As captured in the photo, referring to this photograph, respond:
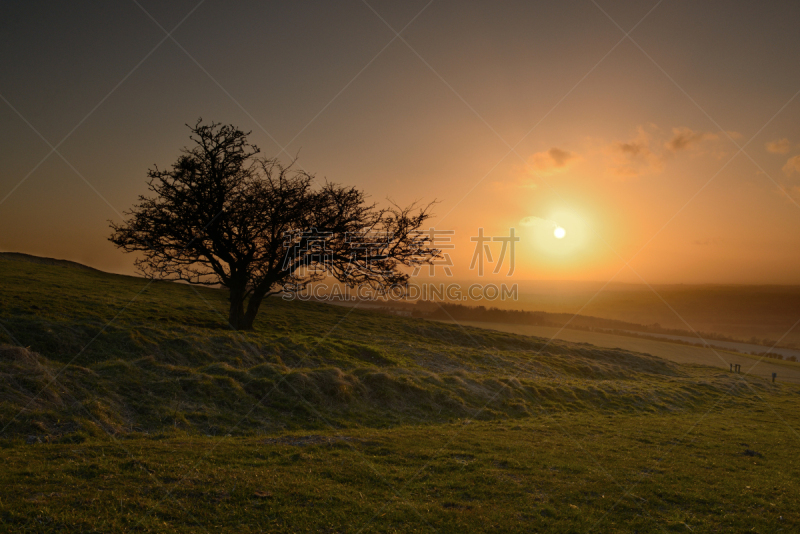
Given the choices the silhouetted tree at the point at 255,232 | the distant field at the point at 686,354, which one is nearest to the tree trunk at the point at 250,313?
the silhouetted tree at the point at 255,232

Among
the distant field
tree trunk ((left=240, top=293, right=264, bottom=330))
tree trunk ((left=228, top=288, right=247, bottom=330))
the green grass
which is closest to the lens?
the green grass

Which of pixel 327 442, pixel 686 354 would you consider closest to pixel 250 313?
pixel 327 442

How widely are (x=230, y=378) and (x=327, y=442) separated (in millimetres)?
6475

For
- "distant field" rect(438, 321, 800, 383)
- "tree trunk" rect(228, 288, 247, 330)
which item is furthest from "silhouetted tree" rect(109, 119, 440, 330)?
"distant field" rect(438, 321, 800, 383)

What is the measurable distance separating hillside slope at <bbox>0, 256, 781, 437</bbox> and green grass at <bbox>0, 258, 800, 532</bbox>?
0.10 metres

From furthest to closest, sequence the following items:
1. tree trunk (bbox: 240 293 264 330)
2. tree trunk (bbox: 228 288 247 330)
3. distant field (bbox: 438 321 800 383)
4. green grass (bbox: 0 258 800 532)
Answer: distant field (bbox: 438 321 800 383), tree trunk (bbox: 240 293 264 330), tree trunk (bbox: 228 288 247 330), green grass (bbox: 0 258 800 532)

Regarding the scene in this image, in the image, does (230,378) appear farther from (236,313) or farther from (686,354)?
(686,354)

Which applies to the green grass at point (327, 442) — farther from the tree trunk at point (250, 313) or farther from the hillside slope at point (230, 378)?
the tree trunk at point (250, 313)

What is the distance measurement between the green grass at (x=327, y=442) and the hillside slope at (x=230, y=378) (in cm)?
10

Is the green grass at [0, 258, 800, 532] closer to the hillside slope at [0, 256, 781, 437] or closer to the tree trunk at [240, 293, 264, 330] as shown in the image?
the hillside slope at [0, 256, 781, 437]

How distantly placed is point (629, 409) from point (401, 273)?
15.8 metres

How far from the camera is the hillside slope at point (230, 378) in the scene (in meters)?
12.7

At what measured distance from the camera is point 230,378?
16.3m

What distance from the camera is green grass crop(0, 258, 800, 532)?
7574mm
